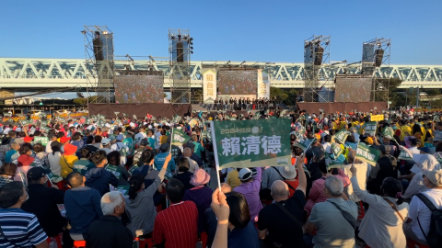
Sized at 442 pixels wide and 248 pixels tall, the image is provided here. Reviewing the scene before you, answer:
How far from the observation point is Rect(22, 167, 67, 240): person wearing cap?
3061 mm

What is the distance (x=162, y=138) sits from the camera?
7.61 m

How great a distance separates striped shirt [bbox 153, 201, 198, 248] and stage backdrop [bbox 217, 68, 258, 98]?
2642cm

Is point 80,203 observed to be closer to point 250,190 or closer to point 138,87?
point 250,190

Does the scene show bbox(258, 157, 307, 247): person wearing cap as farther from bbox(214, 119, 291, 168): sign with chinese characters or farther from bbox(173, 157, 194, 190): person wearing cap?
bbox(173, 157, 194, 190): person wearing cap

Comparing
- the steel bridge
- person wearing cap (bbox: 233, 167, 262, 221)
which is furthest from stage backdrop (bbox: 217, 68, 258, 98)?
person wearing cap (bbox: 233, 167, 262, 221)

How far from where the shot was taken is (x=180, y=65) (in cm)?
2758

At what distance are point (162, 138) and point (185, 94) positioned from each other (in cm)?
2073

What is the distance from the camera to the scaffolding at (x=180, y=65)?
26.8 m

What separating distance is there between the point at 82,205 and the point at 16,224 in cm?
91

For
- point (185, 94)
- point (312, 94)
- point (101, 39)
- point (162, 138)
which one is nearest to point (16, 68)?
point (101, 39)

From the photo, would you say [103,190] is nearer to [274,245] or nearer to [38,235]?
[38,235]

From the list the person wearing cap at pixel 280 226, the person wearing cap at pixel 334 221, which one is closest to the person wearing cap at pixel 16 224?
the person wearing cap at pixel 280 226

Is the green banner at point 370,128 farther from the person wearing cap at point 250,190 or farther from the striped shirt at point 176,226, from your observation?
the striped shirt at point 176,226

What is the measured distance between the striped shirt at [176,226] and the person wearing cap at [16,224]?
39.1 inches
